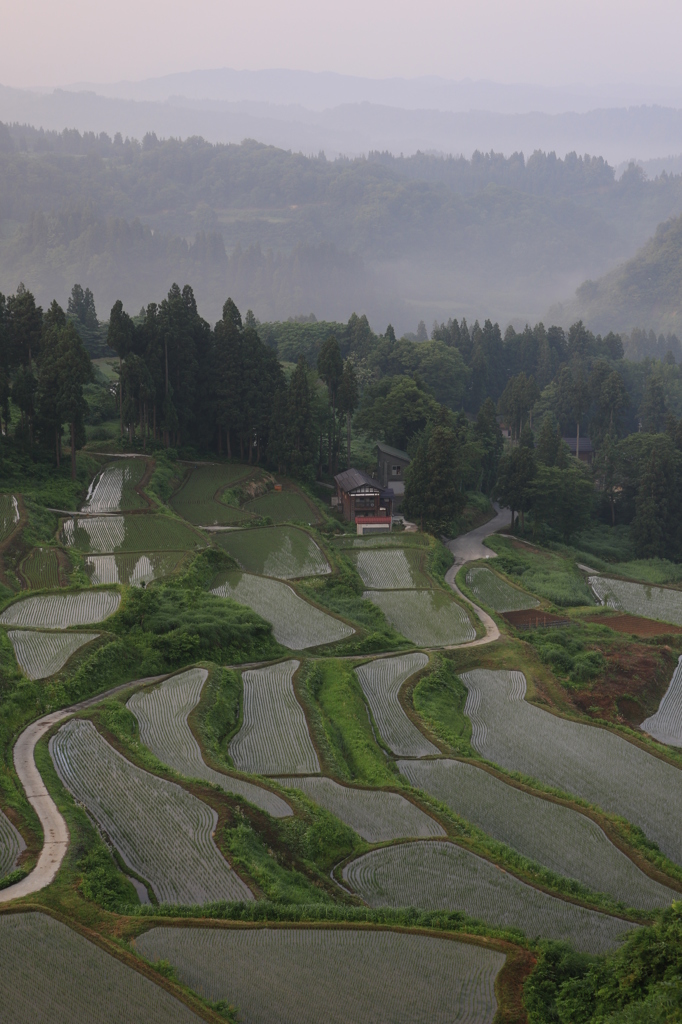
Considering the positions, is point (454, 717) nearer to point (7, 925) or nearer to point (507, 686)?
point (507, 686)

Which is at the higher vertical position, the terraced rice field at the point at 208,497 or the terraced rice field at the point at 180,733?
the terraced rice field at the point at 208,497

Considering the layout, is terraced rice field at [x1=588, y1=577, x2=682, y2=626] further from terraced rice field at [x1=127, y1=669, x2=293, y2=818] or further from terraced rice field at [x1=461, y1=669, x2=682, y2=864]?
terraced rice field at [x1=127, y1=669, x2=293, y2=818]

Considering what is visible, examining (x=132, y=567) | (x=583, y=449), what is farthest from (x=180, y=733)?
(x=583, y=449)

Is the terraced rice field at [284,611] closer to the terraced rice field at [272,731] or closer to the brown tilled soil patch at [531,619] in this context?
the terraced rice field at [272,731]

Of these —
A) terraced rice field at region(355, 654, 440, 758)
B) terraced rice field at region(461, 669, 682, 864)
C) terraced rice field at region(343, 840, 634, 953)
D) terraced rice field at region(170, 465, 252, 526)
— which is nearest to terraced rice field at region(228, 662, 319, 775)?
terraced rice field at region(355, 654, 440, 758)

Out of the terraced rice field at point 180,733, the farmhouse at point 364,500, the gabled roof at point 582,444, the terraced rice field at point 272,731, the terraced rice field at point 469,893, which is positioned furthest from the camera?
the gabled roof at point 582,444

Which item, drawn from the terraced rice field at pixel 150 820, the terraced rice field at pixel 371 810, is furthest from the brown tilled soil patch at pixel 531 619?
the terraced rice field at pixel 150 820

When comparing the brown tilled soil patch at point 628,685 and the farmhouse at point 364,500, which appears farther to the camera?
the farmhouse at point 364,500

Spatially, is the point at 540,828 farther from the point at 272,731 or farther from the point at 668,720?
the point at 668,720

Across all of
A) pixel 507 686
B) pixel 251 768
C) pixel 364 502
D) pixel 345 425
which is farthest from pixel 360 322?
pixel 251 768
